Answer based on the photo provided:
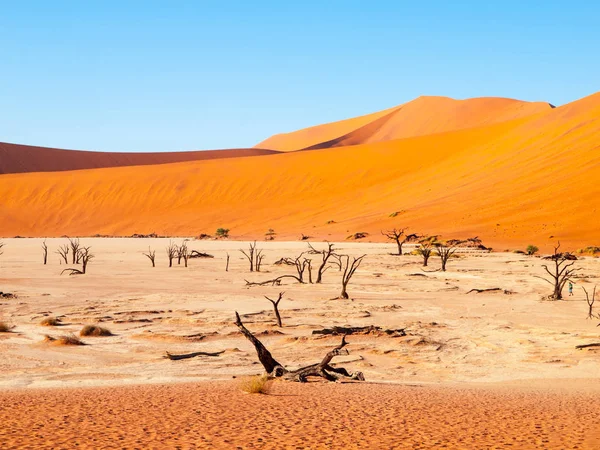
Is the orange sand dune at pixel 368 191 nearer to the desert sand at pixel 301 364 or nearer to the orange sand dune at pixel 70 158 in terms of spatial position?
the desert sand at pixel 301 364

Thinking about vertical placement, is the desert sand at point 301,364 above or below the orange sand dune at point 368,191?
below

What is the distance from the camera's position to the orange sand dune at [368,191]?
4788 cm

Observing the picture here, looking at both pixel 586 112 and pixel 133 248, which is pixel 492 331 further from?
pixel 586 112

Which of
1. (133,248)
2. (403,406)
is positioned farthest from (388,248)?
(403,406)

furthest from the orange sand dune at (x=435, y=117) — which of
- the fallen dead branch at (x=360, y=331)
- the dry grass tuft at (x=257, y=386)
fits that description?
the dry grass tuft at (x=257, y=386)

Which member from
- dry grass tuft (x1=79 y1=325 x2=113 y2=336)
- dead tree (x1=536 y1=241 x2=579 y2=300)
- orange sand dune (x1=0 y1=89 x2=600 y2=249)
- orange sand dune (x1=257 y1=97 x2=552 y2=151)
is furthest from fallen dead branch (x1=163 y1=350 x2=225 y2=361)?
orange sand dune (x1=257 y1=97 x2=552 y2=151)

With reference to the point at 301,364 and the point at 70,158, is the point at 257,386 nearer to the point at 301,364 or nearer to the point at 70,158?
the point at 301,364

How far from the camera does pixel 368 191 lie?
228 feet

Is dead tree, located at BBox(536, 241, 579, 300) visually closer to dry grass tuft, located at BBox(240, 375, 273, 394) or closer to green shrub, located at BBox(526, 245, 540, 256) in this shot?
green shrub, located at BBox(526, 245, 540, 256)

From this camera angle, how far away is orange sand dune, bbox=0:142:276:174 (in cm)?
11712

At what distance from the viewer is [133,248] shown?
1877 inches

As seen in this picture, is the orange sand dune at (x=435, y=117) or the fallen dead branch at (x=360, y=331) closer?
the fallen dead branch at (x=360, y=331)

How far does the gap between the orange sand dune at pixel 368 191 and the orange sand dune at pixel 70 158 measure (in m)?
27.4

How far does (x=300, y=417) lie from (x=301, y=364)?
160 inches
